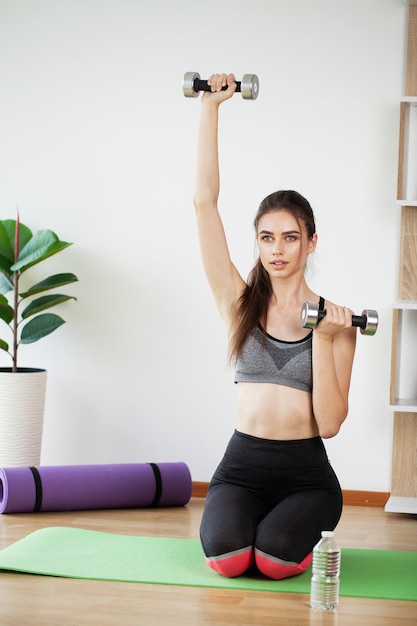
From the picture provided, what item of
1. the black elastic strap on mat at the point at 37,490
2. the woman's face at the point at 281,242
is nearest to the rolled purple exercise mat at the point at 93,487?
the black elastic strap on mat at the point at 37,490

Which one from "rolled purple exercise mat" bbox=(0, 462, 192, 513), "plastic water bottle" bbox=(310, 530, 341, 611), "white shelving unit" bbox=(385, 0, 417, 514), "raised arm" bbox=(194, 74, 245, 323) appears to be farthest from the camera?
"white shelving unit" bbox=(385, 0, 417, 514)

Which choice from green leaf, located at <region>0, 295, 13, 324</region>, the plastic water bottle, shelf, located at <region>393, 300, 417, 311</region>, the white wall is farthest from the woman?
green leaf, located at <region>0, 295, 13, 324</region>

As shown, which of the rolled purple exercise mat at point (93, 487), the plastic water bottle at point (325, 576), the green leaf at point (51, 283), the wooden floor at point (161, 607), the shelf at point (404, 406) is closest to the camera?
the wooden floor at point (161, 607)

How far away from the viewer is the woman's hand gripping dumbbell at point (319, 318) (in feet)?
8.61

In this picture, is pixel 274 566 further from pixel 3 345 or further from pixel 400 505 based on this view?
pixel 3 345

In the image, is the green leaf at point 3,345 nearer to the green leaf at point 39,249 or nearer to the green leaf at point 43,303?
the green leaf at point 43,303

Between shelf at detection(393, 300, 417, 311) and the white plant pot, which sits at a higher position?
shelf at detection(393, 300, 417, 311)

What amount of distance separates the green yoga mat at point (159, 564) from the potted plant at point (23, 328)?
2.45 ft

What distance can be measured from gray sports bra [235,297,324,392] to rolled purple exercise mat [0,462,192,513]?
3.12 feet

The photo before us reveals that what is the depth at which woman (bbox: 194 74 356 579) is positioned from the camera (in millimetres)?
2680

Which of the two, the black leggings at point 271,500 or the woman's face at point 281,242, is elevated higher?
the woman's face at point 281,242

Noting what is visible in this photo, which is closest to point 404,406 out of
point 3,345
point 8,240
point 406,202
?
point 406,202

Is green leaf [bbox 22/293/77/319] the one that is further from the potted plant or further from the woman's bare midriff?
the woman's bare midriff

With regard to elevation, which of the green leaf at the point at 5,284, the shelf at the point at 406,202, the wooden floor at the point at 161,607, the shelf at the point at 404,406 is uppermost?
the shelf at the point at 406,202
